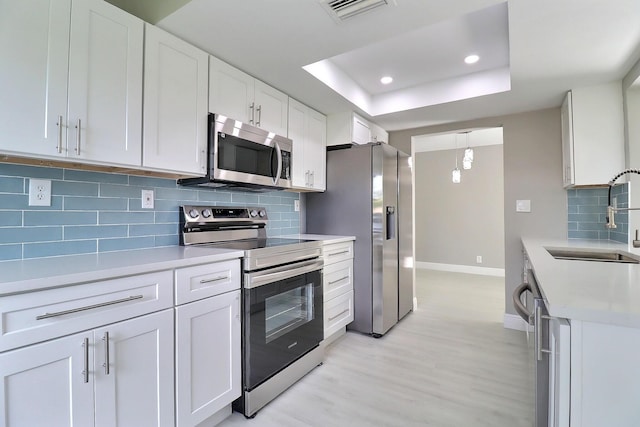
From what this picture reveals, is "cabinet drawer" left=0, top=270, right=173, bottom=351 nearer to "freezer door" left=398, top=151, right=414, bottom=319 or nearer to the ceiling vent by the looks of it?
the ceiling vent

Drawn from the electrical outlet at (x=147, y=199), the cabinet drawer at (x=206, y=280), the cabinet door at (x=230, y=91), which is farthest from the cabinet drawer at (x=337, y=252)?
the electrical outlet at (x=147, y=199)

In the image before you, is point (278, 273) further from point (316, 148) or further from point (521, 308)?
point (316, 148)

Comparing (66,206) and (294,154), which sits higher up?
(294,154)

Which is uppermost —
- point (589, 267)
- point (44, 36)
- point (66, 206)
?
point (44, 36)

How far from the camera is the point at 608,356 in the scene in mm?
772

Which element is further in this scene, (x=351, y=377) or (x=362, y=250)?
(x=362, y=250)

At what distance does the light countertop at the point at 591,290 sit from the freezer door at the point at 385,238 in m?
1.49

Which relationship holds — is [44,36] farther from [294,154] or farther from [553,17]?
[553,17]

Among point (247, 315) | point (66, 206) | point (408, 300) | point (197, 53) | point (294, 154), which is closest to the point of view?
point (66, 206)

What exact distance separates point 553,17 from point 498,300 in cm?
351

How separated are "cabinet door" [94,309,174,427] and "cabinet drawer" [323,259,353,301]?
1.36 m

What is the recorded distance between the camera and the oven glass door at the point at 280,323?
1.72 meters

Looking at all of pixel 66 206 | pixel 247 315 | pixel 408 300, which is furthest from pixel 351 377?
pixel 66 206

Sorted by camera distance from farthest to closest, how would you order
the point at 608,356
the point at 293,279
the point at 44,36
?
1. the point at 293,279
2. the point at 44,36
3. the point at 608,356
